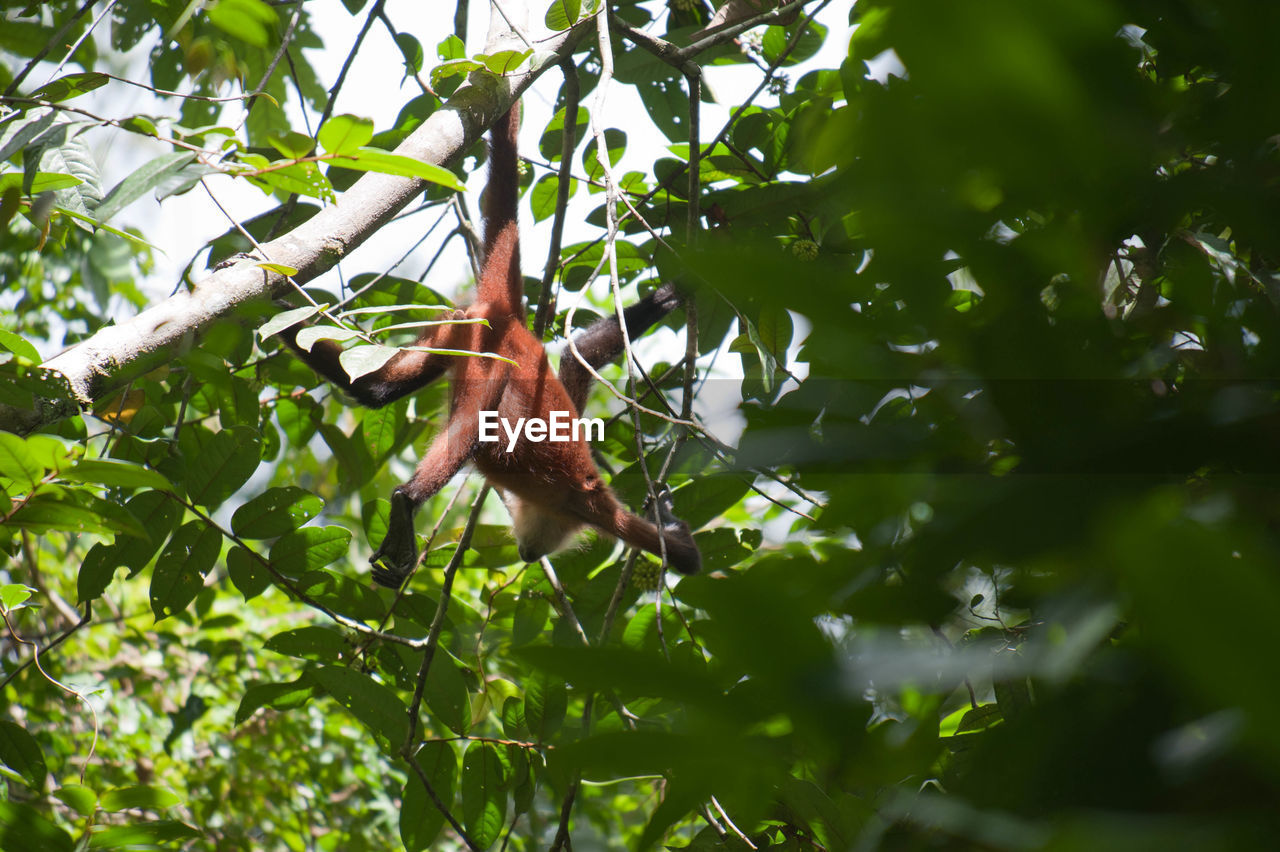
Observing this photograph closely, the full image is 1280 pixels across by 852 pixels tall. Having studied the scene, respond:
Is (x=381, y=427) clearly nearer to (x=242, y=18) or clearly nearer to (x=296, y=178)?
(x=296, y=178)

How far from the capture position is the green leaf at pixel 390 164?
1.08 meters

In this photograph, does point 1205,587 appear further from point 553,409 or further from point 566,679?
point 553,409

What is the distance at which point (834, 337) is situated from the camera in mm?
444

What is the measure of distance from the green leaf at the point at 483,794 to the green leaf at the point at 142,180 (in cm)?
146

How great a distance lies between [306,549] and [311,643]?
0.26 meters

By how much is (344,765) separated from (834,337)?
5167mm

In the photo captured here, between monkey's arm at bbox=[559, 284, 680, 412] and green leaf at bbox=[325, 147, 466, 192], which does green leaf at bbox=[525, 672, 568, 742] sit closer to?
monkey's arm at bbox=[559, 284, 680, 412]

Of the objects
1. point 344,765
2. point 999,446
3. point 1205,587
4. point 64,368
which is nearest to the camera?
point 1205,587

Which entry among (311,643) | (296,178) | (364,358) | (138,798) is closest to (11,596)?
(138,798)

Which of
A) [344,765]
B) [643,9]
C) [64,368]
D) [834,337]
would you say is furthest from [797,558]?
[344,765]

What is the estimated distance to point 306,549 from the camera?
6.79ft

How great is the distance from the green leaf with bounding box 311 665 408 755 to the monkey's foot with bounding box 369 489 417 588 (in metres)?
0.52

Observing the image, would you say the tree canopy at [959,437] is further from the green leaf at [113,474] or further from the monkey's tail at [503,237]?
the monkey's tail at [503,237]

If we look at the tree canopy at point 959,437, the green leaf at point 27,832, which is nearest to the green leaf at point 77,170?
the tree canopy at point 959,437
